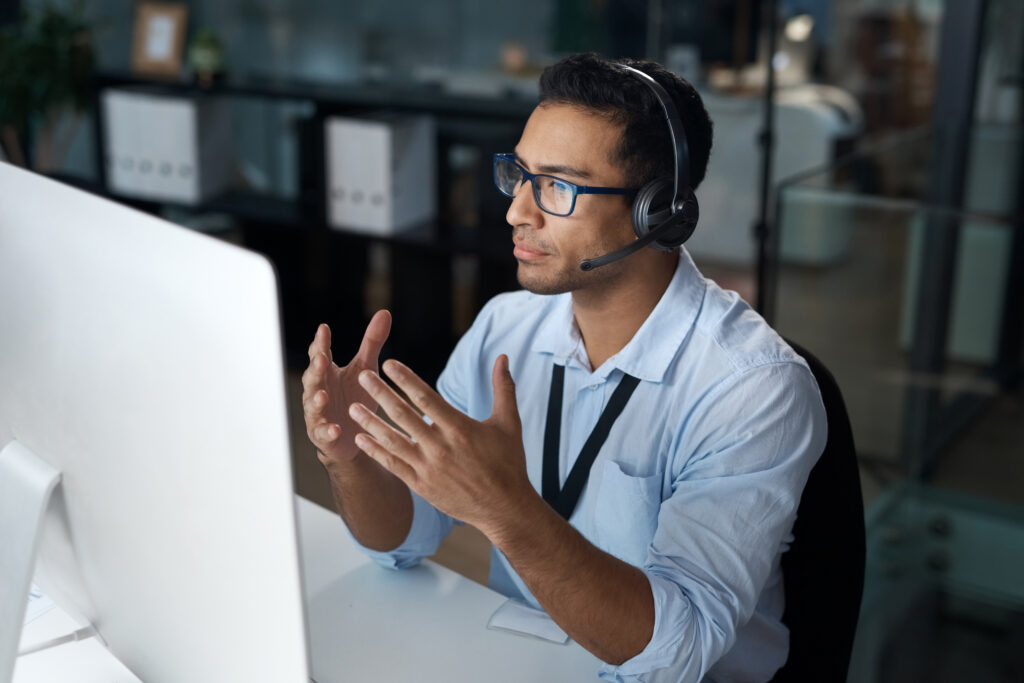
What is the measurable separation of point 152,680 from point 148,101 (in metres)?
3.29

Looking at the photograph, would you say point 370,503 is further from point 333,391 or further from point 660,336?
point 660,336

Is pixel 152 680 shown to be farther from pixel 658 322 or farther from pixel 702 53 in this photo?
pixel 702 53

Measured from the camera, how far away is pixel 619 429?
122cm

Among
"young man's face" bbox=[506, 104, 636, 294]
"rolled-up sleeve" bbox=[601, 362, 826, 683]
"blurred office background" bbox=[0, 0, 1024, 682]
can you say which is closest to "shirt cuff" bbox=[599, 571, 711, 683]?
"rolled-up sleeve" bbox=[601, 362, 826, 683]

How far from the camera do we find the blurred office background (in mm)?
3119

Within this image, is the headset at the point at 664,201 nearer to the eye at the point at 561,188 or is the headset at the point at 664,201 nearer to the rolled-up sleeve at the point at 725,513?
the eye at the point at 561,188

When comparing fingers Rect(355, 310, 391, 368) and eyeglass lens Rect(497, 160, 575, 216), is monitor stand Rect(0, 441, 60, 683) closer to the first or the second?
fingers Rect(355, 310, 391, 368)

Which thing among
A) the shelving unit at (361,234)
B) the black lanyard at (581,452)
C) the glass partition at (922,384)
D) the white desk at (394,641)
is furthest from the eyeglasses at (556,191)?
the shelving unit at (361,234)

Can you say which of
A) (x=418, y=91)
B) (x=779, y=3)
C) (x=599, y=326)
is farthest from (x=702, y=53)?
(x=599, y=326)

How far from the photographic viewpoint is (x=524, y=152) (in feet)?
3.93

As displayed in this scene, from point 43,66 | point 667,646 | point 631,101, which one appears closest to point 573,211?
point 631,101

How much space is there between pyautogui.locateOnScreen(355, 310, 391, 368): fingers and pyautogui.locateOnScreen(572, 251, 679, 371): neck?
0.27 metres

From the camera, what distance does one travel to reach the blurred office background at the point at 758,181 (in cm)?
312

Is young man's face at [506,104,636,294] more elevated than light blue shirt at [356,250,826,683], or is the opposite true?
young man's face at [506,104,636,294]
